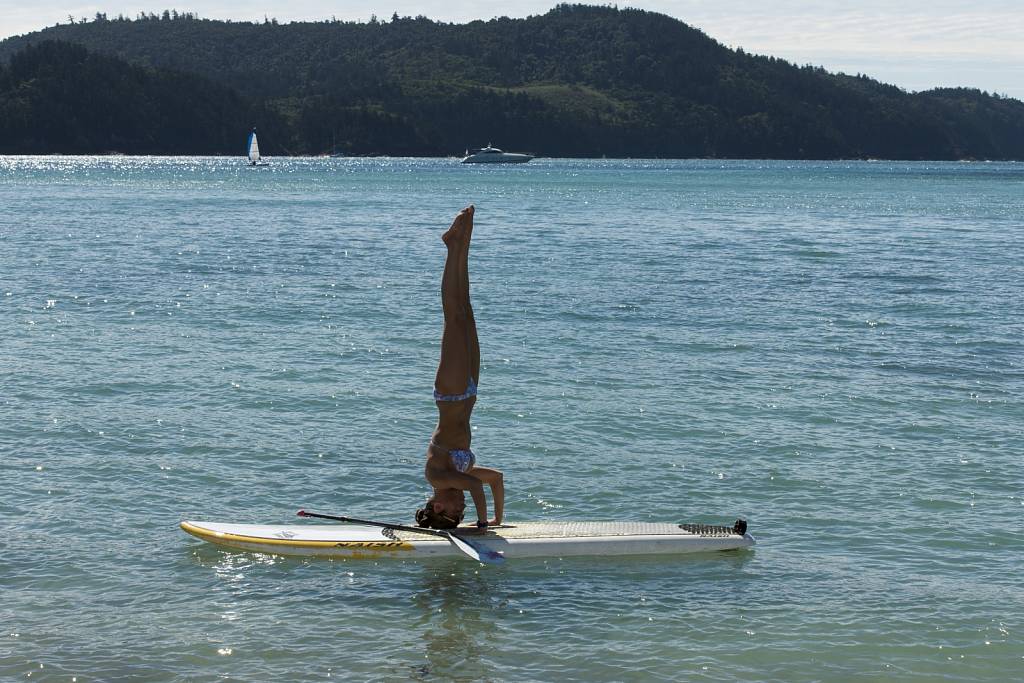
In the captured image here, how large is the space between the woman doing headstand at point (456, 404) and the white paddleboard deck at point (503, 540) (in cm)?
36

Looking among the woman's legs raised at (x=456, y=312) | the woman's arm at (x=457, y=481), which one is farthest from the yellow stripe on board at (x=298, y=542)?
the woman's legs raised at (x=456, y=312)

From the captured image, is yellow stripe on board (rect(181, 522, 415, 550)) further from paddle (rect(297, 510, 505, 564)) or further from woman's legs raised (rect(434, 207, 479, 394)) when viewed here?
woman's legs raised (rect(434, 207, 479, 394))

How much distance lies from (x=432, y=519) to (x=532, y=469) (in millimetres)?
4716

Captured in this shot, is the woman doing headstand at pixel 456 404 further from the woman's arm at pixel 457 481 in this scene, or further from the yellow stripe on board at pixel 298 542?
the yellow stripe on board at pixel 298 542

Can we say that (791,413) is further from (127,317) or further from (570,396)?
(127,317)

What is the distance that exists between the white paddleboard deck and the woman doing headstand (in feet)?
1.19

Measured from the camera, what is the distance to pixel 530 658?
40.5 feet

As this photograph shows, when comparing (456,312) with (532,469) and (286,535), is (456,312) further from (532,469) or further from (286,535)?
(532,469)

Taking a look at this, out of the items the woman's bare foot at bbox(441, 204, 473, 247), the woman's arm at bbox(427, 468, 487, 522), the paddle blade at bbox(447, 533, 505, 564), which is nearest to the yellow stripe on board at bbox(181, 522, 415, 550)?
the paddle blade at bbox(447, 533, 505, 564)

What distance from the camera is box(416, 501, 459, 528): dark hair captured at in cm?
1516

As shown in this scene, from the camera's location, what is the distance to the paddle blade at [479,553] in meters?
14.4

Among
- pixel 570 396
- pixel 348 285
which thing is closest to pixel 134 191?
pixel 348 285

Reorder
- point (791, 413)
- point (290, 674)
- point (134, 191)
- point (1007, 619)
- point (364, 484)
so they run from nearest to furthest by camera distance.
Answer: point (290, 674) → point (1007, 619) → point (364, 484) → point (791, 413) → point (134, 191)

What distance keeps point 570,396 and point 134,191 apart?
115 metres
